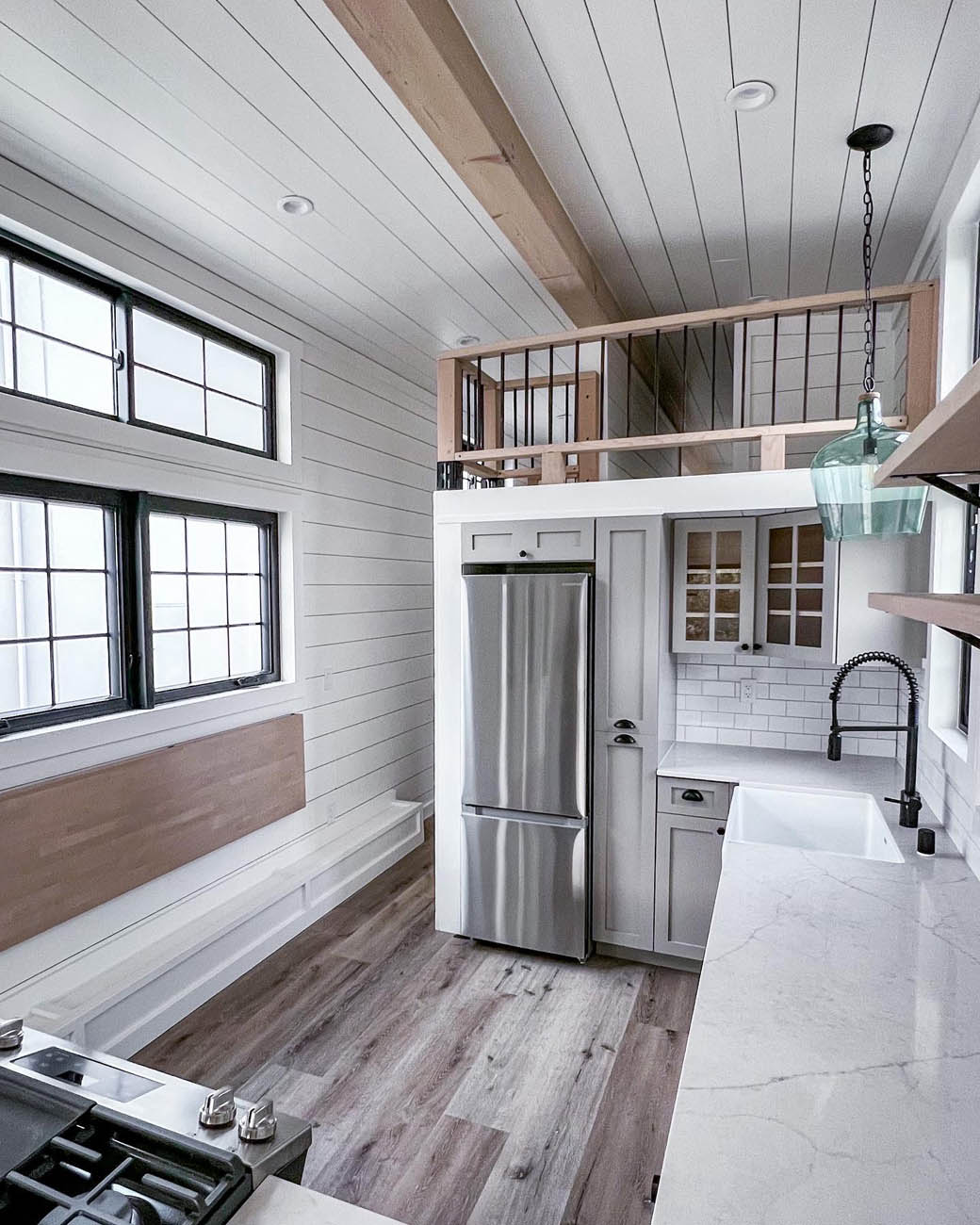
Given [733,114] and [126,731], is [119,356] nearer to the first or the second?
[126,731]

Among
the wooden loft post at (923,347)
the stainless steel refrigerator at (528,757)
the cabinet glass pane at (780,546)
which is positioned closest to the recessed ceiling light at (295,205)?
the stainless steel refrigerator at (528,757)

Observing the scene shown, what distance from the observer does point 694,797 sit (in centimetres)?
305

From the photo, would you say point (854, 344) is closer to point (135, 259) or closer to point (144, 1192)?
point (135, 259)

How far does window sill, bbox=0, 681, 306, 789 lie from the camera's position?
2410mm

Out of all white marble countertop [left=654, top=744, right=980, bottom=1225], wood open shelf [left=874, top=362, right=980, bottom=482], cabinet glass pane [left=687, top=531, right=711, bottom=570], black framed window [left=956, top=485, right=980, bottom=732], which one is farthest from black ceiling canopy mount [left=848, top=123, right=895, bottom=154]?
white marble countertop [left=654, top=744, right=980, bottom=1225]

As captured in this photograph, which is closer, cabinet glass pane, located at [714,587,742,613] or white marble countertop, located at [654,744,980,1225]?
white marble countertop, located at [654,744,980,1225]

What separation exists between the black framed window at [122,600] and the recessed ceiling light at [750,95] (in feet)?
7.94

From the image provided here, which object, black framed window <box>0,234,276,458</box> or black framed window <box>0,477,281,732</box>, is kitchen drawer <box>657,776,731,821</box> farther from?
black framed window <box>0,234,276,458</box>

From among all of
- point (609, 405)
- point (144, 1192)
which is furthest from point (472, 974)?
point (609, 405)

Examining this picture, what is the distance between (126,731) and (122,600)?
0.51 m

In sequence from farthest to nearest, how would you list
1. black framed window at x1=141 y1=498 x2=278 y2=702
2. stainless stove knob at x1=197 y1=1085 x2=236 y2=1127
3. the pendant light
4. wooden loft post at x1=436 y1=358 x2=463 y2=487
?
wooden loft post at x1=436 y1=358 x2=463 y2=487, black framed window at x1=141 y1=498 x2=278 y2=702, the pendant light, stainless stove knob at x1=197 y1=1085 x2=236 y2=1127

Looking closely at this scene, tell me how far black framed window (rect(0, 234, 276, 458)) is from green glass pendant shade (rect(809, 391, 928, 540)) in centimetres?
248

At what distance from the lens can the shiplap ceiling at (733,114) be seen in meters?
1.81

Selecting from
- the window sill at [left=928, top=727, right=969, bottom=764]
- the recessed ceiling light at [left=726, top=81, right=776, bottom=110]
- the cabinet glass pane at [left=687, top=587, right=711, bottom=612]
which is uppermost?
the recessed ceiling light at [left=726, top=81, right=776, bottom=110]
